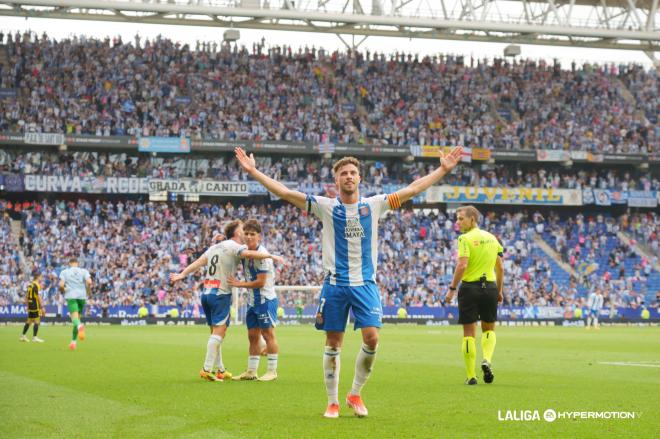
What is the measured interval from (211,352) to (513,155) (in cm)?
4788

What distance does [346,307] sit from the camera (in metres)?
9.55

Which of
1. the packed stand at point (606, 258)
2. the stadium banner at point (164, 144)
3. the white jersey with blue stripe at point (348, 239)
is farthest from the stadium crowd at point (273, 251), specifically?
the white jersey with blue stripe at point (348, 239)

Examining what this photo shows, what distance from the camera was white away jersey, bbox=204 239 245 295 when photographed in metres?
14.1

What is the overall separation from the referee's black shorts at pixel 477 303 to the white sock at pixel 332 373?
404 cm

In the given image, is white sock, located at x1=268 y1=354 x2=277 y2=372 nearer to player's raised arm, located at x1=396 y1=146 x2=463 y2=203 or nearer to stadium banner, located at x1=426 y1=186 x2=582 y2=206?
player's raised arm, located at x1=396 y1=146 x2=463 y2=203

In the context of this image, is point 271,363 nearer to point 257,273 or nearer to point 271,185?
point 257,273

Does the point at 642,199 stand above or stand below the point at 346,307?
above

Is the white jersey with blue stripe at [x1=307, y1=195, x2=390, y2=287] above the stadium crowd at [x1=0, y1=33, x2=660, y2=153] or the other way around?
the other way around

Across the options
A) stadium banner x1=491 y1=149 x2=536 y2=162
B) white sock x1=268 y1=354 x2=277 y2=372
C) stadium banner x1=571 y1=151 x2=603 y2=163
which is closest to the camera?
white sock x1=268 y1=354 x2=277 y2=372

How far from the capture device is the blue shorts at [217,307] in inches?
553

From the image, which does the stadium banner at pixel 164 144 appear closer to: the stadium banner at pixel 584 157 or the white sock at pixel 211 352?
the stadium banner at pixel 584 157

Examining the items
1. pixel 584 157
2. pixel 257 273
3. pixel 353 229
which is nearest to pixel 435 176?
pixel 353 229


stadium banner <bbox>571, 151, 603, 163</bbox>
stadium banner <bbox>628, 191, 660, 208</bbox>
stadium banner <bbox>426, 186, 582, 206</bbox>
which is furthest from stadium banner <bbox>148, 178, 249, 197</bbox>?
stadium banner <bbox>628, 191, 660, 208</bbox>

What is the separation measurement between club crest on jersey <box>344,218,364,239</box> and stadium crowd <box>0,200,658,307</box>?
37744mm
